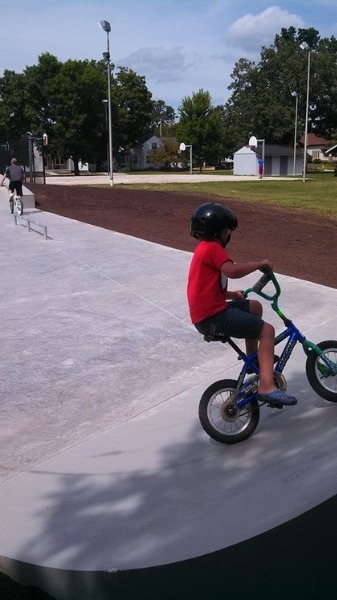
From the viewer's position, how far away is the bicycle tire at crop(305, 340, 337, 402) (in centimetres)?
501

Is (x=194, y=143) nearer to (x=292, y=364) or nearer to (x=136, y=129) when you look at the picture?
(x=136, y=129)

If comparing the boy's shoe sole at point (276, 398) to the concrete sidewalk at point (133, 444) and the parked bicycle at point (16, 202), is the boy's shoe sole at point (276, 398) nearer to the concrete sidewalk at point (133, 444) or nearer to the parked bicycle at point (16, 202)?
the concrete sidewalk at point (133, 444)

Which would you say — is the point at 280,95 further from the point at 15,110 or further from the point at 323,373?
the point at 323,373

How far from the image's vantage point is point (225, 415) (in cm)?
459

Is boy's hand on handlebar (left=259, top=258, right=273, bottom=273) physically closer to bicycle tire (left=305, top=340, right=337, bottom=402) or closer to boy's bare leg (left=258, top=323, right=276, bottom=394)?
boy's bare leg (left=258, top=323, right=276, bottom=394)


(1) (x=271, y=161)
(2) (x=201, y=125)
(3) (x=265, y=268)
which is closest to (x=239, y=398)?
(3) (x=265, y=268)

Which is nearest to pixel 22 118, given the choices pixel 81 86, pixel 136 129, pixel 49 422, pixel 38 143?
pixel 81 86

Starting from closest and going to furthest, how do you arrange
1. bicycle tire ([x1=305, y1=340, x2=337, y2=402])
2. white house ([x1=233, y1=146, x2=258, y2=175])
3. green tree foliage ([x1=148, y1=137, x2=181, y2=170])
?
bicycle tire ([x1=305, y1=340, x2=337, y2=402]), white house ([x1=233, y1=146, x2=258, y2=175]), green tree foliage ([x1=148, y1=137, x2=181, y2=170])

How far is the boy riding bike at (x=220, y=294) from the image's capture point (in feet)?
14.0

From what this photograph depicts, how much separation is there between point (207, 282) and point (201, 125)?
285 ft

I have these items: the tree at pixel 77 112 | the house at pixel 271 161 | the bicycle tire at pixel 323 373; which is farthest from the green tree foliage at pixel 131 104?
the bicycle tire at pixel 323 373

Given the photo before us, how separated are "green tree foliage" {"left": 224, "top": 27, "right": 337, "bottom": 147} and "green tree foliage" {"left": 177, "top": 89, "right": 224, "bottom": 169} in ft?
15.7

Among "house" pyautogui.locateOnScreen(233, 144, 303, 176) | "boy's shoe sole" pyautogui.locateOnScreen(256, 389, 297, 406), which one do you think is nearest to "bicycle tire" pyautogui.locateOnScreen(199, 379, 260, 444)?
"boy's shoe sole" pyautogui.locateOnScreen(256, 389, 297, 406)

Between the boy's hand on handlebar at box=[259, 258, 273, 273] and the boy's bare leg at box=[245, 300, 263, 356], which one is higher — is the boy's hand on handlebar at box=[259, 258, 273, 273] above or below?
above
